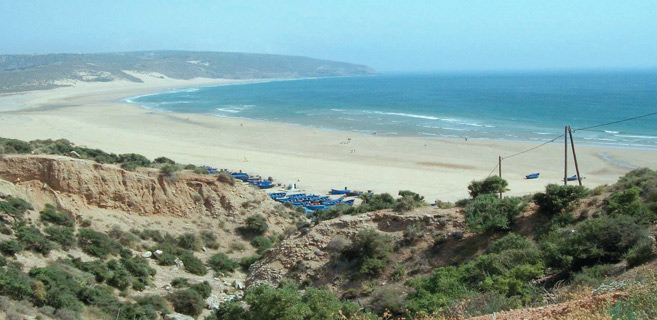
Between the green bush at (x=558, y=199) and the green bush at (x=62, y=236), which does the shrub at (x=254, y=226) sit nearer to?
the green bush at (x=62, y=236)

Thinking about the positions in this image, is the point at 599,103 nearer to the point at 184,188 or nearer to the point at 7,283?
the point at 184,188

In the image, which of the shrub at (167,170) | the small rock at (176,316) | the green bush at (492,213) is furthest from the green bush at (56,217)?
the green bush at (492,213)

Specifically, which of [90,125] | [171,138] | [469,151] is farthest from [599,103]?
[90,125]

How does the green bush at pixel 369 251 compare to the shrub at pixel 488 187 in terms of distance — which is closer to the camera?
the green bush at pixel 369 251

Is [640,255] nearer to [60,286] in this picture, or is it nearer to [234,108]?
[60,286]

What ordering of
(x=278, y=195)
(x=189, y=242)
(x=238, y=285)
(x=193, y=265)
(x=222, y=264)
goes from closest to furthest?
(x=238, y=285) → (x=193, y=265) → (x=222, y=264) → (x=189, y=242) → (x=278, y=195)

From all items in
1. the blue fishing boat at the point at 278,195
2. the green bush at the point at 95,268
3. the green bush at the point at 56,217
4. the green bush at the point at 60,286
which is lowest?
the blue fishing boat at the point at 278,195

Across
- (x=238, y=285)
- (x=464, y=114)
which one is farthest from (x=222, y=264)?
(x=464, y=114)
